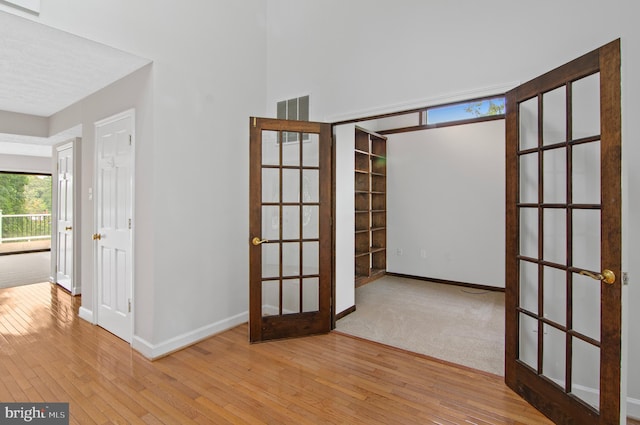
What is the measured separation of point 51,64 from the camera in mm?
2793

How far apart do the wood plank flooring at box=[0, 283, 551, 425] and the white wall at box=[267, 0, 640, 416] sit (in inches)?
42.9

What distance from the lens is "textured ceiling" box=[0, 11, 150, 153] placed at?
228cm

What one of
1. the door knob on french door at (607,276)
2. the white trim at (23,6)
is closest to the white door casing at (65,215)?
the white trim at (23,6)

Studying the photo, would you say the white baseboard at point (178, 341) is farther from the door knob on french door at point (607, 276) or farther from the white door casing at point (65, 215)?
the door knob on french door at point (607, 276)

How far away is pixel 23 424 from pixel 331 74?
3655mm

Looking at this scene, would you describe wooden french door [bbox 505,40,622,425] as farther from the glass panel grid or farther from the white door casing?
the white door casing

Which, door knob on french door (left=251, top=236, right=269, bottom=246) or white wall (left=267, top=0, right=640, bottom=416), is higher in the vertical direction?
white wall (left=267, top=0, right=640, bottom=416)

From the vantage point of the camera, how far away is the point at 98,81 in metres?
3.19

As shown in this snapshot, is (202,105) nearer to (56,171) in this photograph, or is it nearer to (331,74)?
(331,74)

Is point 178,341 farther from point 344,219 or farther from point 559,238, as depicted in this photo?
point 559,238

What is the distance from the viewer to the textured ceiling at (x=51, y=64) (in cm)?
228

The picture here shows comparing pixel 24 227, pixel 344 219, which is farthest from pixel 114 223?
pixel 24 227

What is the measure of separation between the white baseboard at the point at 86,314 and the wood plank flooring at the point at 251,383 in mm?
323

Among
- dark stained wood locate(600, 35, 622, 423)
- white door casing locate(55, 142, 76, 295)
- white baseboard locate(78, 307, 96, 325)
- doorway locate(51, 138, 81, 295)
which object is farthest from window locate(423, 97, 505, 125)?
white door casing locate(55, 142, 76, 295)
